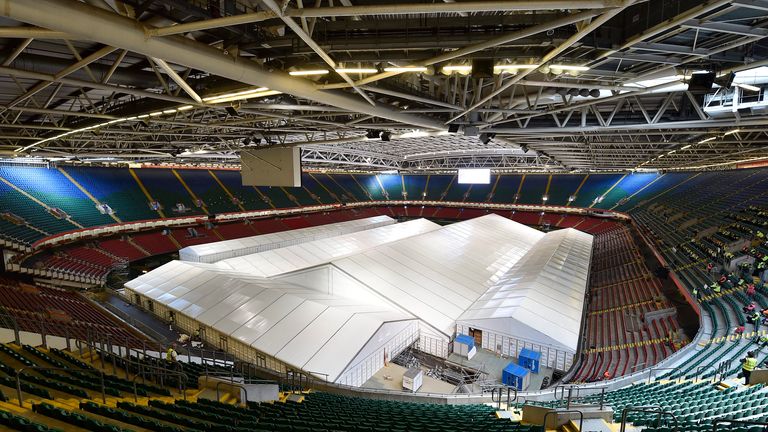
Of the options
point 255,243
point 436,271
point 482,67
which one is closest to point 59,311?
point 255,243

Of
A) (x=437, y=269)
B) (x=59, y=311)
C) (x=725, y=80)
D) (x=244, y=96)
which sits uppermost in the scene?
(x=725, y=80)

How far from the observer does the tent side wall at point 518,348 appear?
1401 cm

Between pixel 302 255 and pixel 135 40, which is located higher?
pixel 135 40

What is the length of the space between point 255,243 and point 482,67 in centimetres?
2649

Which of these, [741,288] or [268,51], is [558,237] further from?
[268,51]

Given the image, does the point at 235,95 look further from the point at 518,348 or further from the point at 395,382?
the point at 518,348

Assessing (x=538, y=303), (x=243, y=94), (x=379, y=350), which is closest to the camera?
(x=243, y=94)

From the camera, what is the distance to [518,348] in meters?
14.9

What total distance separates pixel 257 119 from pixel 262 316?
7554mm

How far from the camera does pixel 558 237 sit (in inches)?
1312

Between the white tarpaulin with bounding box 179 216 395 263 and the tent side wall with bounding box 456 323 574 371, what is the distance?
1889 cm

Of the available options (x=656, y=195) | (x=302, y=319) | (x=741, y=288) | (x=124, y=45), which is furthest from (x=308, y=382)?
(x=656, y=195)

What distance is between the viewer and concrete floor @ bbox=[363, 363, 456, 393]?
12.7 meters

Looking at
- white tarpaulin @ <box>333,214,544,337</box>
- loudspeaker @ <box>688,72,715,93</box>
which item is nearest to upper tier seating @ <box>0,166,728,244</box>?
white tarpaulin @ <box>333,214,544,337</box>
